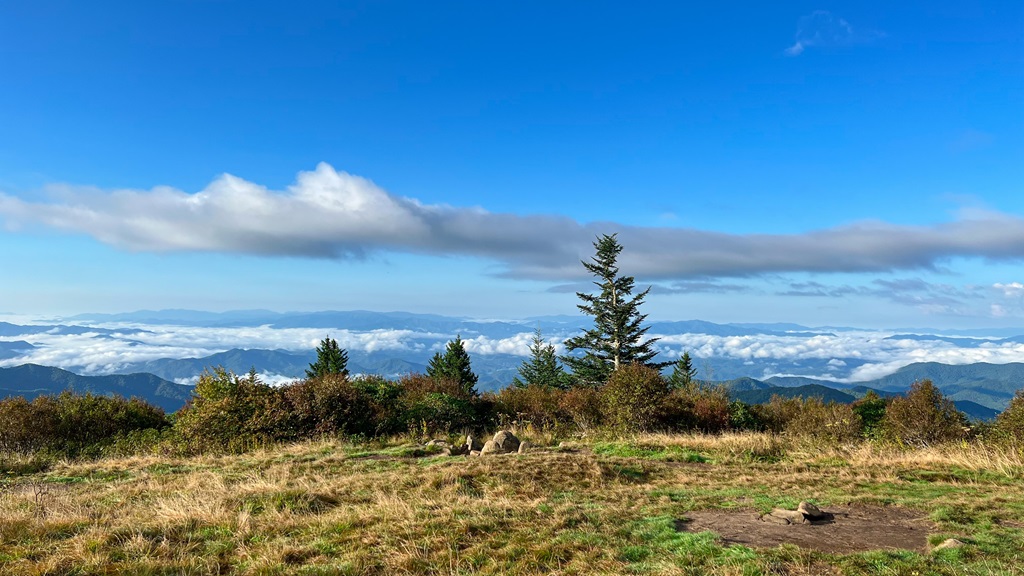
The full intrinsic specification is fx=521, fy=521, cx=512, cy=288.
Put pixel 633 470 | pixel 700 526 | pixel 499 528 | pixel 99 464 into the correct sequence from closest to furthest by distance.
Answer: pixel 499 528, pixel 700 526, pixel 633 470, pixel 99 464

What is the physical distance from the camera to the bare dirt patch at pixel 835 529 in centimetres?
696

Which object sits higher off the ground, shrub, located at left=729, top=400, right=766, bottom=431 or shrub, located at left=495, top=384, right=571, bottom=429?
shrub, located at left=495, top=384, right=571, bottom=429

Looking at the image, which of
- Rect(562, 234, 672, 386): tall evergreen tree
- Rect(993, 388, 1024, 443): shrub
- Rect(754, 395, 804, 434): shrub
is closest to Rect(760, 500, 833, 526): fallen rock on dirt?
Rect(993, 388, 1024, 443): shrub

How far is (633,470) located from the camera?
12.6m

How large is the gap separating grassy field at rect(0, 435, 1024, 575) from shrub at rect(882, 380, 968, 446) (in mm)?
7338

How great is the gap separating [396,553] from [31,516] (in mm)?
5868

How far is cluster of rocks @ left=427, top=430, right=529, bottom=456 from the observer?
624 inches

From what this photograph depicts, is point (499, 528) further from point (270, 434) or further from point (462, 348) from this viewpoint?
point (462, 348)

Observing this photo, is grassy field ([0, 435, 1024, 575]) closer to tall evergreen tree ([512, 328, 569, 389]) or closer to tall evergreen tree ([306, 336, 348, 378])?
tall evergreen tree ([306, 336, 348, 378])

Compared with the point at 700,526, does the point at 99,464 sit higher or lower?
lower

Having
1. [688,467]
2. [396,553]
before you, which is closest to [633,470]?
[688,467]

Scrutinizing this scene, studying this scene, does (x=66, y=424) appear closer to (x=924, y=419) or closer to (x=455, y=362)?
(x=924, y=419)

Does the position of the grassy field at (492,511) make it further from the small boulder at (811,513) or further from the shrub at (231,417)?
the shrub at (231,417)

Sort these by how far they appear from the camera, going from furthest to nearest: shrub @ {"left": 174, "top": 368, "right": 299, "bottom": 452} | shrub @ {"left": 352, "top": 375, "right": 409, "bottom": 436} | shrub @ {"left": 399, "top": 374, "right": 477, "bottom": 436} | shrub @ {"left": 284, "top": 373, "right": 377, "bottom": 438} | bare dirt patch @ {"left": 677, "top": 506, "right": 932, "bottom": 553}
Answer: shrub @ {"left": 399, "top": 374, "right": 477, "bottom": 436} → shrub @ {"left": 352, "top": 375, "right": 409, "bottom": 436} → shrub @ {"left": 284, "top": 373, "right": 377, "bottom": 438} → shrub @ {"left": 174, "top": 368, "right": 299, "bottom": 452} → bare dirt patch @ {"left": 677, "top": 506, "right": 932, "bottom": 553}
